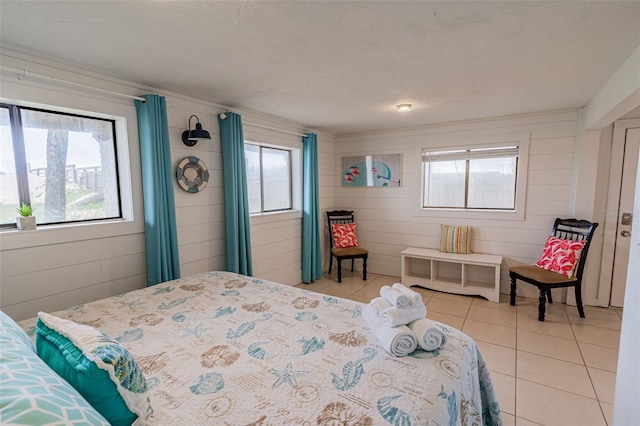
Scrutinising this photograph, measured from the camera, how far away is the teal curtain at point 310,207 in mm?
4469

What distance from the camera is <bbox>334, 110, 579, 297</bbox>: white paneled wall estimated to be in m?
3.69

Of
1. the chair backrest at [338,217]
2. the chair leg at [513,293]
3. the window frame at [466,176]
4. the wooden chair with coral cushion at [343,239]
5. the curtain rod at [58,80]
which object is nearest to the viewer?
the curtain rod at [58,80]

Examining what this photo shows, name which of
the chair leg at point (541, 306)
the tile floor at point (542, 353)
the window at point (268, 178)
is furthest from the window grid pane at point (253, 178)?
the chair leg at point (541, 306)

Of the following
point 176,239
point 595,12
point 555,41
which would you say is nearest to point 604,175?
point 555,41

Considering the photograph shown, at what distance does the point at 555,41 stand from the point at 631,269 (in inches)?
56.3

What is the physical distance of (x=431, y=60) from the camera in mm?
2172

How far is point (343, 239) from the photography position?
4.80 m

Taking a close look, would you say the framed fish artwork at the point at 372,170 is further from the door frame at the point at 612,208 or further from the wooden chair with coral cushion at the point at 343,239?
the door frame at the point at 612,208

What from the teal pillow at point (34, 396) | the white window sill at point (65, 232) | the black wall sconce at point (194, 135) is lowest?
the teal pillow at point (34, 396)

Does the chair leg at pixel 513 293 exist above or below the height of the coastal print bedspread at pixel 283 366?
below

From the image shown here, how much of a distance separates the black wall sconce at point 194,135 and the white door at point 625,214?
4475 millimetres

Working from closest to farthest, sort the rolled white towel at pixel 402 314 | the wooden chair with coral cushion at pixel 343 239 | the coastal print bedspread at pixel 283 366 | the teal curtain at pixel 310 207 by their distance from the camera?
the coastal print bedspread at pixel 283 366 < the rolled white towel at pixel 402 314 < the teal curtain at pixel 310 207 < the wooden chair with coral cushion at pixel 343 239

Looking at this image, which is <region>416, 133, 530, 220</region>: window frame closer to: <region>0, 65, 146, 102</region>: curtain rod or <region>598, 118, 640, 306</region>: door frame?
<region>598, 118, 640, 306</region>: door frame

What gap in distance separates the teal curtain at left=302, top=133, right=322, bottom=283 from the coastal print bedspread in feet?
7.94
